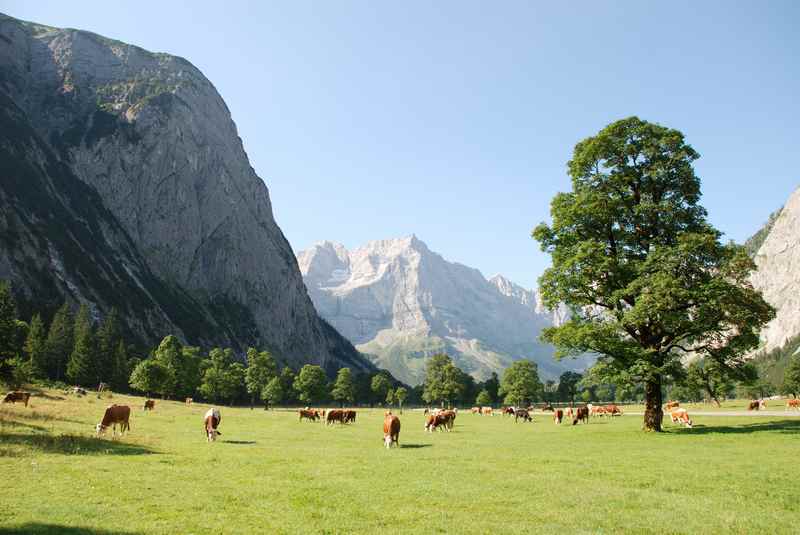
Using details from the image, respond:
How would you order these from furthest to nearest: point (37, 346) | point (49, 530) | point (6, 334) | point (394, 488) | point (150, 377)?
point (37, 346), point (150, 377), point (6, 334), point (394, 488), point (49, 530)

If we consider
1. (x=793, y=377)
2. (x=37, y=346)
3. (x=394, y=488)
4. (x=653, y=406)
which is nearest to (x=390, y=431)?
(x=394, y=488)

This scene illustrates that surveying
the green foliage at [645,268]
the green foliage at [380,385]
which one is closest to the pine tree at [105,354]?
the green foliage at [380,385]

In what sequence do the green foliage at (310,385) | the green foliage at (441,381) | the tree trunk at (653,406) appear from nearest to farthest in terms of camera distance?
the tree trunk at (653,406), the green foliage at (310,385), the green foliage at (441,381)

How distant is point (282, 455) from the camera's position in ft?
86.6

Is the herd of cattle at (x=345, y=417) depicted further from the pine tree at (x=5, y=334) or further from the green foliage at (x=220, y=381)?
the green foliage at (x=220, y=381)

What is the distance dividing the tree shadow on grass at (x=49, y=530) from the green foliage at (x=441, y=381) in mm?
143193

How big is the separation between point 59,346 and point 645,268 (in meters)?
129

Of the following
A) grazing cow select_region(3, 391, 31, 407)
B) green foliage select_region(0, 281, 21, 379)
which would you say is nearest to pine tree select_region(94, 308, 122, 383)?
green foliage select_region(0, 281, 21, 379)

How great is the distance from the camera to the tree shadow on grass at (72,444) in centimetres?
2428

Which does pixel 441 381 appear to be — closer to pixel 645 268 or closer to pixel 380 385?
pixel 380 385

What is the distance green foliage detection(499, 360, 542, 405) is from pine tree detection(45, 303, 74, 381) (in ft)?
364

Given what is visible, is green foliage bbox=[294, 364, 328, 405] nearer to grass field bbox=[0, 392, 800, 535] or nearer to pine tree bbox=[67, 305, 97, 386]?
pine tree bbox=[67, 305, 97, 386]

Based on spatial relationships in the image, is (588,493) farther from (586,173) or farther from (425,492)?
(586,173)

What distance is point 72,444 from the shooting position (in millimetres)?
26031
